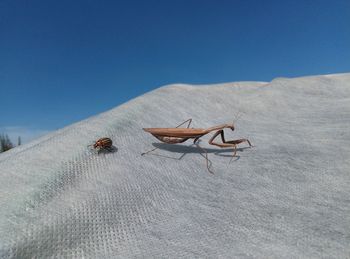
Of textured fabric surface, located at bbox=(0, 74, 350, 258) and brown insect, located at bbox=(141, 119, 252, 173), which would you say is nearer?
textured fabric surface, located at bbox=(0, 74, 350, 258)

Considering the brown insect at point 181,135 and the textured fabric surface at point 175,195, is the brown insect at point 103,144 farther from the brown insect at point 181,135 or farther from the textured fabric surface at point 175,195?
the brown insect at point 181,135

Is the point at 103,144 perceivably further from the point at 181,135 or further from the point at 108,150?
the point at 181,135

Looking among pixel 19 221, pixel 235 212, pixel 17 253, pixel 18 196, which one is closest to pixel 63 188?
pixel 18 196

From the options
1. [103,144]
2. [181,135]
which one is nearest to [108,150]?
[103,144]

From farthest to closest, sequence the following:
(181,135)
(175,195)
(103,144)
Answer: (181,135)
(103,144)
(175,195)

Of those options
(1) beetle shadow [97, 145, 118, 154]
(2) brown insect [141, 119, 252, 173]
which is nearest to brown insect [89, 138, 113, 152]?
(1) beetle shadow [97, 145, 118, 154]

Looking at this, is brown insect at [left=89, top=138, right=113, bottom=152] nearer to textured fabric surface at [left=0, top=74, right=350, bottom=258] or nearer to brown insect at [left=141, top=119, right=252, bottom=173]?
textured fabric surface at [left=0, top=74, right=350, bottom=258]
